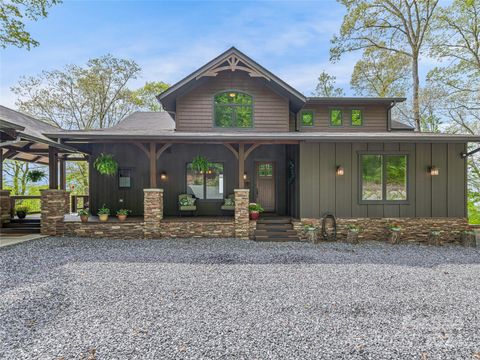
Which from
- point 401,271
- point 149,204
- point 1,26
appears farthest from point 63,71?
point 401,271

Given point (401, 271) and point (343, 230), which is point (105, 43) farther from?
point (401, 271)

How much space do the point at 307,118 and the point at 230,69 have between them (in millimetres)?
3826

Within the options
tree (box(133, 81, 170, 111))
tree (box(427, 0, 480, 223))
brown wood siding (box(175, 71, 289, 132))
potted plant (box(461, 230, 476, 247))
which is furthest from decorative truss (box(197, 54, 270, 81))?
tree (box(133, 81, 170, 111))

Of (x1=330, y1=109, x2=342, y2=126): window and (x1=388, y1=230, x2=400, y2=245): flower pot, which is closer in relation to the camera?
(x1=388, y1=230, x2=400, y2=245): flower pot

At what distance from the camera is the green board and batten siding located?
8438mm

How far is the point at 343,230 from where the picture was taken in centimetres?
838

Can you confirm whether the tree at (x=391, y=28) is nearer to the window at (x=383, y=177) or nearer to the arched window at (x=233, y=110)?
the window at (x=383, y=177)

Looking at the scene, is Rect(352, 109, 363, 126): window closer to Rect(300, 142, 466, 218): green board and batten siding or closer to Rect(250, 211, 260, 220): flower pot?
Rect(300, 142, 466, 218): green board and batten siding

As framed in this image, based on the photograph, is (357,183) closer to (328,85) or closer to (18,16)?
(18,16)

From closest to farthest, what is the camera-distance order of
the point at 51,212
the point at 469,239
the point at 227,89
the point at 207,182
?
1. the point at 469,239
2. the point at 51,212
3. the point at 227,89
4. the point at 207,182

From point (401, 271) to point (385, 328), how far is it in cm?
269

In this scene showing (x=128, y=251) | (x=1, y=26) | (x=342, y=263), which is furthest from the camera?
(x=1, y=26)

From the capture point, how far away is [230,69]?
9.52 metres

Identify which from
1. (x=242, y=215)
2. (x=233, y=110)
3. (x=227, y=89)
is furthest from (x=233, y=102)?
(x=242, y=215)
